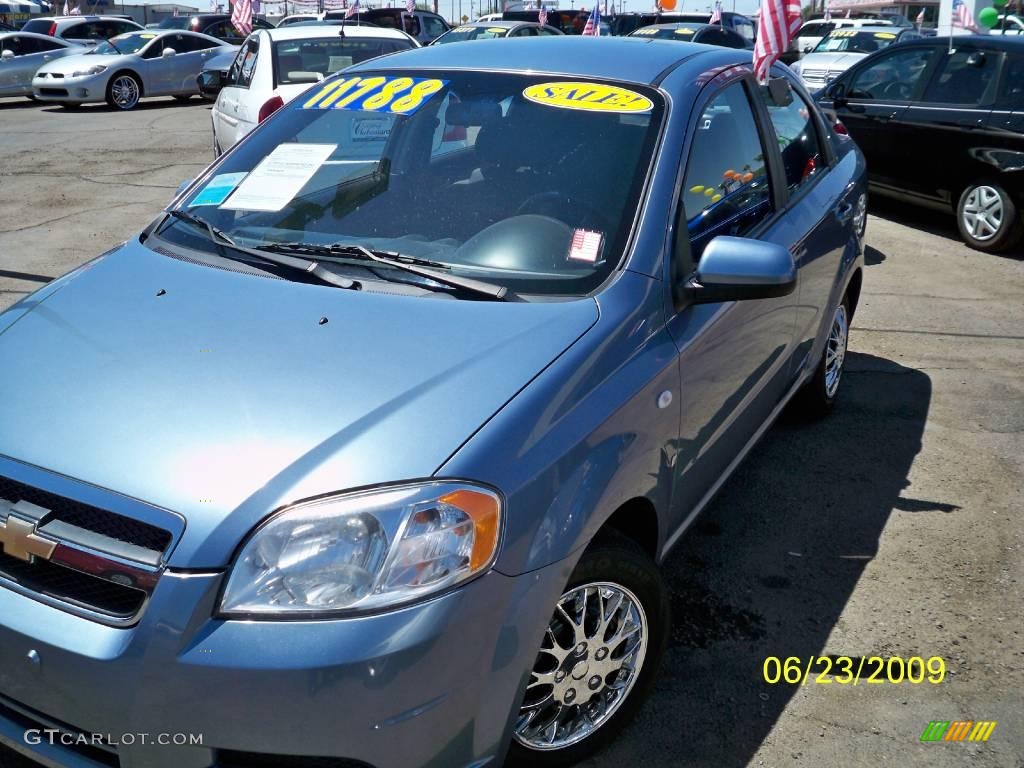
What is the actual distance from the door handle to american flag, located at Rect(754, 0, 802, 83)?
0.70 m

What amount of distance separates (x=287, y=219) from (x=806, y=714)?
216cm

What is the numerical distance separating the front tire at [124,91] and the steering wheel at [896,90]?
14.1 meters

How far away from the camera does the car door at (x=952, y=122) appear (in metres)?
8.18

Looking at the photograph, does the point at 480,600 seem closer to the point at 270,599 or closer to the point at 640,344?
the point at 270,599

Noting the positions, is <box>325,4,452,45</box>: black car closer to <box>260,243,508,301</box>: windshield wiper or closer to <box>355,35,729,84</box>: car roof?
<box>355,35,729,84</box>: car roof

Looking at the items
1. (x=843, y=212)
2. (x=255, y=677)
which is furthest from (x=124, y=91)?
(x=255, y=677)

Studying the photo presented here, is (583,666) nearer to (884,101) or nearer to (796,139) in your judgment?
(796,139)

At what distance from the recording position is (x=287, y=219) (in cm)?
311

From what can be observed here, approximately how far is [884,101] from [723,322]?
715 centimetres

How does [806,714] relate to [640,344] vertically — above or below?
below

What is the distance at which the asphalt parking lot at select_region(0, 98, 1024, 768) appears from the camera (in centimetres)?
279

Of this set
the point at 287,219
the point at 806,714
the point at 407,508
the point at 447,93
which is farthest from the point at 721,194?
the point at 407,508

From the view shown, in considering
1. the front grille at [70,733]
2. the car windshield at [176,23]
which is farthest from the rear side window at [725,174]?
the car windshield at [176,23]
